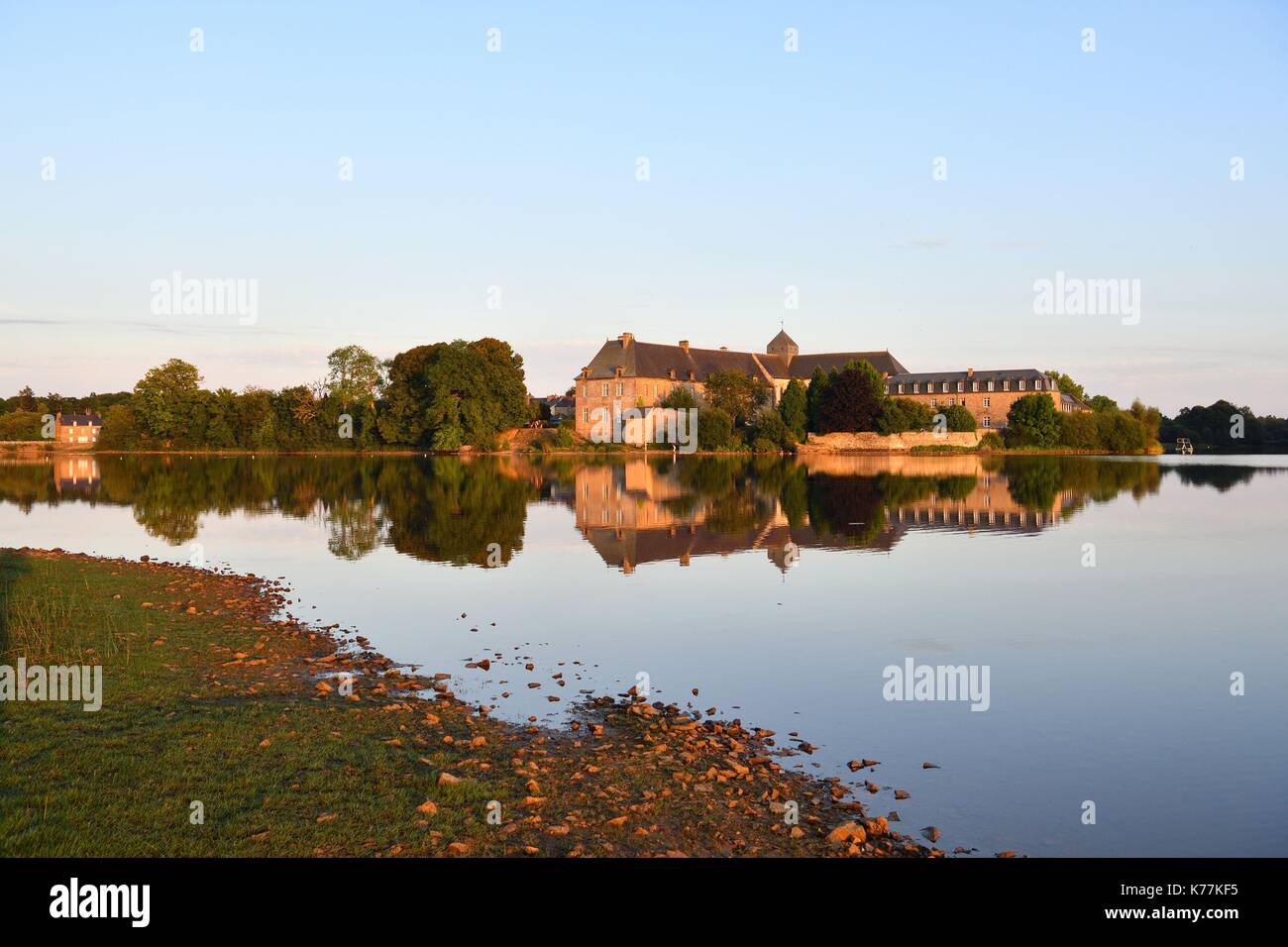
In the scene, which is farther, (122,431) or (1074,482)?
(122,431)

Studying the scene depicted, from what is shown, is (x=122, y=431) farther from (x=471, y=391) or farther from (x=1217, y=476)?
(x=1217, y=476)

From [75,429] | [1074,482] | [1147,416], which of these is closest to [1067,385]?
[1147,416]

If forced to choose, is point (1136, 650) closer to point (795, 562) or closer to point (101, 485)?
point (795, 562)

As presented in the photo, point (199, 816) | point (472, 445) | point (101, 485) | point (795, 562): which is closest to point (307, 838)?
point (199, 816)

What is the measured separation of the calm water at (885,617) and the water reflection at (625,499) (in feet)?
0.93

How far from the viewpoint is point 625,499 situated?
1475 inches

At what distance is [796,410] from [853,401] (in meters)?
5.50

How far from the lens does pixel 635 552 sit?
73.2ft

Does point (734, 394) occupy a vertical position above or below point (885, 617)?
above

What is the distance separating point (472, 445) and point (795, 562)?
69150 millimetres

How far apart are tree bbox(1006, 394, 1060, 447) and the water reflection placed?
81.0 ft

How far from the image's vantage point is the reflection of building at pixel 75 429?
121188mm

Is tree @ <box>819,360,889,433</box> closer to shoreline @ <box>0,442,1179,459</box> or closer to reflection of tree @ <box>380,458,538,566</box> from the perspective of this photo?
shoreline @ <box>0,442,1179,459</box>
